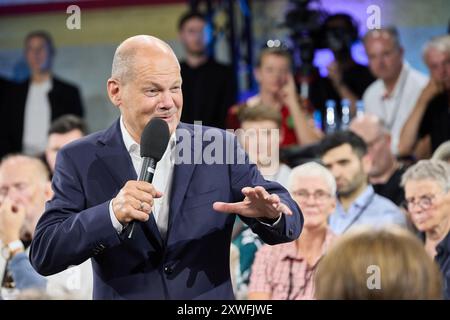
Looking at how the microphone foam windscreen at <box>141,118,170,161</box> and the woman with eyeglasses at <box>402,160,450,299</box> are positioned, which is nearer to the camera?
the microphone foam windscreen at <box>141,118,170,161</box>

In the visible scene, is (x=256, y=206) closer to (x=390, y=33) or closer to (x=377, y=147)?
(x=377, y=147)

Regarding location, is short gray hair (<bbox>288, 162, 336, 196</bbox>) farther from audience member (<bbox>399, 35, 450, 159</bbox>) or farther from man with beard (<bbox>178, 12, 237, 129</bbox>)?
man with beard (<bbox>178, 12, 237, 129</bbox>)

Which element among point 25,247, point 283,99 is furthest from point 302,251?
point 283,99

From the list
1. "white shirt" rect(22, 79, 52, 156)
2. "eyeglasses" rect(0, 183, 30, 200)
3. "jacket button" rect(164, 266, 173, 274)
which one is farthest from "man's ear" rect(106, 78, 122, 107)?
"white shirt" rect(22, 79, 52, 156)

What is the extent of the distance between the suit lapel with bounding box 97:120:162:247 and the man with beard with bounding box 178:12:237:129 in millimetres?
2503

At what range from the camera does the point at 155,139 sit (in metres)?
1.81

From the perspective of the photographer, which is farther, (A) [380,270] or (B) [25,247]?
(B) [25,247]

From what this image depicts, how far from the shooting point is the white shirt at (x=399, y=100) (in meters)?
4.32

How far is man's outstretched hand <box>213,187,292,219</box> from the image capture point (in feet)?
6.01

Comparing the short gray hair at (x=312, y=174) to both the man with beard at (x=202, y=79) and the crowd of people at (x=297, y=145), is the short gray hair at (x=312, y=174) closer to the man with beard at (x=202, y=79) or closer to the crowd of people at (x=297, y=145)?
the crowd of people at (x=297, y=145)

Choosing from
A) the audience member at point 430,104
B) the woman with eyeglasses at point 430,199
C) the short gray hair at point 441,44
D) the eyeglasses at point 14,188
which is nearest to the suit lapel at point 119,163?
the woman with eyeglasses at point 430,199

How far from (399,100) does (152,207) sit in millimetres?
2617
